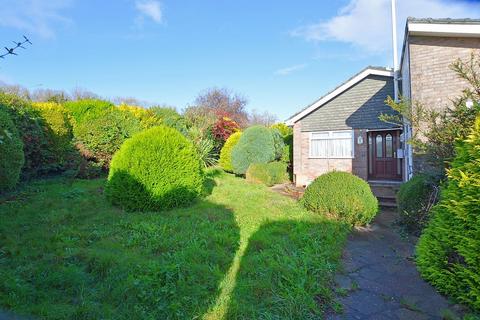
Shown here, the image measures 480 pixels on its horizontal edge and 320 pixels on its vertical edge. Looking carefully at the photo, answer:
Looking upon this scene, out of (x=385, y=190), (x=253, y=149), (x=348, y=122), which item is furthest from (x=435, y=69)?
(x=253, y=149)

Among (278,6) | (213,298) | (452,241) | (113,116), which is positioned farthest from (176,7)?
(452,241)

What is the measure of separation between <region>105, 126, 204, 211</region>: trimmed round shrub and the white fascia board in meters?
6.49

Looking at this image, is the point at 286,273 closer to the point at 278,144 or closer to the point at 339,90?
the point at 339,90

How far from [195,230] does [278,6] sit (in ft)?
24.9

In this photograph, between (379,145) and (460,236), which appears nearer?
(460,236)

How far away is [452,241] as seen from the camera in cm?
271

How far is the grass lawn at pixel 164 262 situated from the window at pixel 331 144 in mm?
7578

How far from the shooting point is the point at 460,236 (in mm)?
2572

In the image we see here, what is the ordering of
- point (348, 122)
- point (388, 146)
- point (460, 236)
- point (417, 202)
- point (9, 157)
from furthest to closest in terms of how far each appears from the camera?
1. point (348, 122)
2. point (388, 146)
3. point (9, 157)
4. point (417, 202)
5. point (460, 236)

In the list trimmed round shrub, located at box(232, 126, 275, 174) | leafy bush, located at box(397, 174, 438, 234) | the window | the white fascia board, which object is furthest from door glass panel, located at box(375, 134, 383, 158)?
leafy bush, located at box(397, 174, 438, 234)

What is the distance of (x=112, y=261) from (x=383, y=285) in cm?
356

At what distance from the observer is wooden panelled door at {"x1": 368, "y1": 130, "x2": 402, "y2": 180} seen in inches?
496

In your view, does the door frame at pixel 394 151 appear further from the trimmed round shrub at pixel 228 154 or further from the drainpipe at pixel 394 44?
the trimmed round shrub at pixel 228 154

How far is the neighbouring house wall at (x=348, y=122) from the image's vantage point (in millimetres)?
12633
